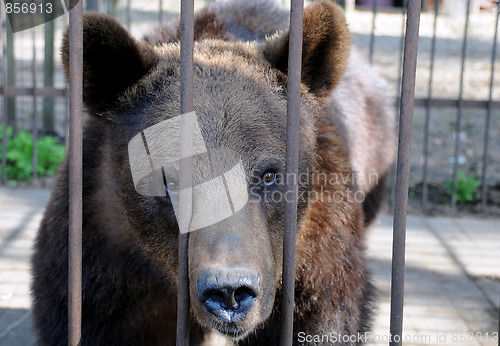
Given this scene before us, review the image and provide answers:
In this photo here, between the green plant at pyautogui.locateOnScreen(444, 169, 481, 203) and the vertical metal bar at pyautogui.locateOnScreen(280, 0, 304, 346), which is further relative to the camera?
the green plant at pyautogui.locateOnScreen(444, 169, 481, 203)

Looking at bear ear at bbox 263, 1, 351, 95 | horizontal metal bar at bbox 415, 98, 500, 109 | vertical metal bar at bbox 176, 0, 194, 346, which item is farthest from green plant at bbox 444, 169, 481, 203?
vertical metal bar at bbox 176, 0, 194, 346

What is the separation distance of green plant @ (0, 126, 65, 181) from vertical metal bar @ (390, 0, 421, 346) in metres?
5.47

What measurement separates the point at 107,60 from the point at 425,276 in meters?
3.21

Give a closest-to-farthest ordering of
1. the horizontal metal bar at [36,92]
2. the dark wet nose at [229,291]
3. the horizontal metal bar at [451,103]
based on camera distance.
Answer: the dark wet nose at [229,291] < the horizontal metal bar at [451,103] < the horizontal metal bar at [36,92]

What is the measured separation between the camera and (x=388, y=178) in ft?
19.5

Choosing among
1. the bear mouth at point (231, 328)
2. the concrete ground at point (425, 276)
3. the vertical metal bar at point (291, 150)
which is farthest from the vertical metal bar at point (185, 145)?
the concrete ground at point (425, 276)

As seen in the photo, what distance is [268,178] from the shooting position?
8.52ft

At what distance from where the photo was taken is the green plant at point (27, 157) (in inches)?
274

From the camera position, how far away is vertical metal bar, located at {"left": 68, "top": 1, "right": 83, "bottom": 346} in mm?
2061

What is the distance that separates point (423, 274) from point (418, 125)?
16.7ft

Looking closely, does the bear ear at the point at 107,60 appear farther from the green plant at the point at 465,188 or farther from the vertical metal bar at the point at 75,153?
the green plant at the point at 465,188

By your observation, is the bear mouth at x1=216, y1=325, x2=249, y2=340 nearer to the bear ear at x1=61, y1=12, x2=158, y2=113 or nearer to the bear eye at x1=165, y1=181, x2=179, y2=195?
the bear eye at x1=165, y1=181, x2=179, y2=195

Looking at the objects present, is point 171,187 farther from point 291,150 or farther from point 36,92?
point 36,92

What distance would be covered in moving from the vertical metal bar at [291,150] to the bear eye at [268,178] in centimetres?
50
